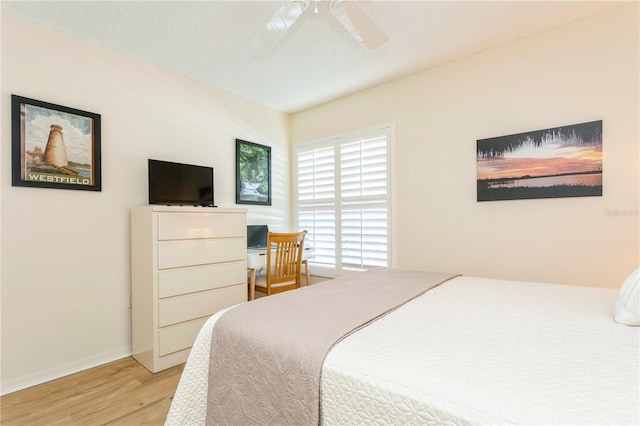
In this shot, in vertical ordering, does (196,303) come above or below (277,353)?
below

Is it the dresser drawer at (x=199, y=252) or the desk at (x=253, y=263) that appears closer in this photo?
the dresser drawer at (x=199, y=252)

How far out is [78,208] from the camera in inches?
91.1

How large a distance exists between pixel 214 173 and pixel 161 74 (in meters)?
0.96

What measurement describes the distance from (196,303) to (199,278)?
0.19m

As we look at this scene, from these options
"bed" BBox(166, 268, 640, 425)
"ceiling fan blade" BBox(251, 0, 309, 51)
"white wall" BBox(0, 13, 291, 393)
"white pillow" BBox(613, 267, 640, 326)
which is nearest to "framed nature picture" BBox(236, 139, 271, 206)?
"white wall" BBox(0, 13, 291, 393)

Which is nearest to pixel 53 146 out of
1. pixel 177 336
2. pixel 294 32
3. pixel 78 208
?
pixel 78 208

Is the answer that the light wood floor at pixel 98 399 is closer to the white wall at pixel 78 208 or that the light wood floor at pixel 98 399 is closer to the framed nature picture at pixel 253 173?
the white wall at pixel 78 208

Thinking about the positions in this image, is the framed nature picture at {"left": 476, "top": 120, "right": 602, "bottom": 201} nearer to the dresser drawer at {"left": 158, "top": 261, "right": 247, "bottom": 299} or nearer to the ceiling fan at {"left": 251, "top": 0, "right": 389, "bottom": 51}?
the ceiling fan at {"left": 251, "top": 0, "right": 389, "bottom": 51}

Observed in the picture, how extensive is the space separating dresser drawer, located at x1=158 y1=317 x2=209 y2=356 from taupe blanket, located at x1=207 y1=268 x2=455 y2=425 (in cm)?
123

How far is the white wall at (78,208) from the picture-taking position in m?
2.05

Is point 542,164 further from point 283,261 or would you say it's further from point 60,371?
point 60,371

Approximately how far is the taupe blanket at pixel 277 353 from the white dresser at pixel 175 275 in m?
1.16

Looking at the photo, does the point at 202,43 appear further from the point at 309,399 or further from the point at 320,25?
the point at 309,399

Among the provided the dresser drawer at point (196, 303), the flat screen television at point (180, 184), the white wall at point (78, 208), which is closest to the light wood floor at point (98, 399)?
the white wall at point (78, 208)
